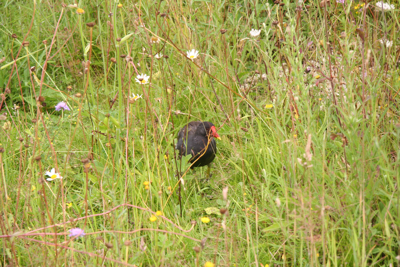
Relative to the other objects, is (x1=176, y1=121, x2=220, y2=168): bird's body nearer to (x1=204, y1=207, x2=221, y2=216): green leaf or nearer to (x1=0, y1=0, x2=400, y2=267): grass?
(x1=0, y1=0, x2=400, y2=267): grass

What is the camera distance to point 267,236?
6.83 feet

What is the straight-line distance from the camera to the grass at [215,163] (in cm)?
172

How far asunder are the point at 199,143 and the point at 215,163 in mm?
220

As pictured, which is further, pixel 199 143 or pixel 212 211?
pixel 199 143

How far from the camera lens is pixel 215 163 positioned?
291 cm

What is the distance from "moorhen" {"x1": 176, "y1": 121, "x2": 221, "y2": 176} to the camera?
8.82 feet

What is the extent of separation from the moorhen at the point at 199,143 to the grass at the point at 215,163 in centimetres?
11

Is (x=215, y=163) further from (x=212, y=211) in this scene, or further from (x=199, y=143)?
(x=212, y=211)

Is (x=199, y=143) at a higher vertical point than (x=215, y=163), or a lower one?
higher

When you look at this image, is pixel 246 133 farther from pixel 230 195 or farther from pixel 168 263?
pixel 168 263

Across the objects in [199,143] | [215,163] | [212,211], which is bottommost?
[212,211]

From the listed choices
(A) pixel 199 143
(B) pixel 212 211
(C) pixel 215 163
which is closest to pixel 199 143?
(A) pixel 199 143

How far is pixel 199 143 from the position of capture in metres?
2.81

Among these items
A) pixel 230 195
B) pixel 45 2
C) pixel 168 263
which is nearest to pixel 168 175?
pixel 230 195
